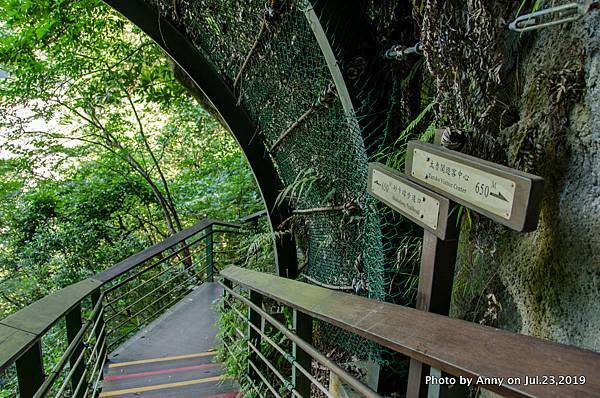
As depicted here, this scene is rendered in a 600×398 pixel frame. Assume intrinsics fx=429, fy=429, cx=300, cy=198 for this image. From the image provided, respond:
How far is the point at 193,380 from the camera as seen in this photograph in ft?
10.0

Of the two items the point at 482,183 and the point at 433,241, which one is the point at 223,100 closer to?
the point at 433,241

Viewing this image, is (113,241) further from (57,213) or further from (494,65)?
(494,65)

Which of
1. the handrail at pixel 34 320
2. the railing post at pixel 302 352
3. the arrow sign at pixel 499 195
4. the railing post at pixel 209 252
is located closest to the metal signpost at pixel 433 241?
the arrow sign at pixel 499 195

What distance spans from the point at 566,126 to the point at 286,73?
164 cm

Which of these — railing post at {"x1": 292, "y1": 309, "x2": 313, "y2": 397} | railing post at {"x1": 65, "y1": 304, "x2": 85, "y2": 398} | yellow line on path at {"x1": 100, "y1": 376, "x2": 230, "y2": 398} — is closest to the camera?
railing post at {"x1": 292, "y1": 309, "x2": 313, "y2": 397}

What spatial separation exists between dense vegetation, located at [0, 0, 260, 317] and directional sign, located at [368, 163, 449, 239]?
5.07 m

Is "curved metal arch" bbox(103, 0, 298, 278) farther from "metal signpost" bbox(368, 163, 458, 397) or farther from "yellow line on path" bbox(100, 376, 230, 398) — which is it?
"metal signpost" bbox(368, 163, 458, 397)

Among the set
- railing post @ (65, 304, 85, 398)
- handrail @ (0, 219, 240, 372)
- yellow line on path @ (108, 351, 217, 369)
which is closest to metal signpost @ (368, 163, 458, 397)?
handrail @ (0, 219, 240, 372)

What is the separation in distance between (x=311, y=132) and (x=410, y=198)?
1220mm

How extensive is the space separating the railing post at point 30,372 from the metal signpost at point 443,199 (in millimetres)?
1169

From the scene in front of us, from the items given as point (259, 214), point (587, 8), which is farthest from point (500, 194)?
point (259, 214)

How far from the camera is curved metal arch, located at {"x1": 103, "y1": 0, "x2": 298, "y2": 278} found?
2730 mm

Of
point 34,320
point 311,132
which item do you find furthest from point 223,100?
point 34,320

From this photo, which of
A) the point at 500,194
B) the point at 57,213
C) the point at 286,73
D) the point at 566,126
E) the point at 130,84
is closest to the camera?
the point at 500,194
